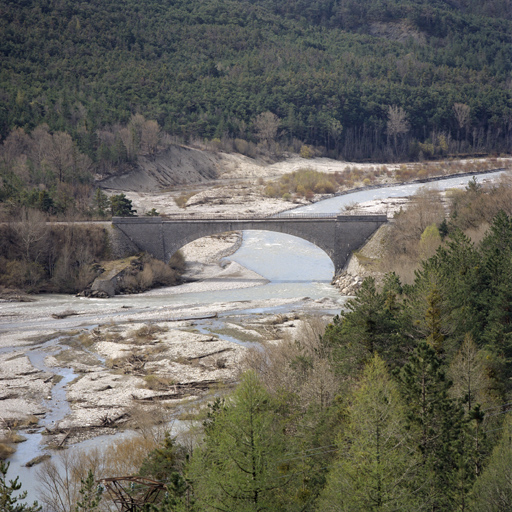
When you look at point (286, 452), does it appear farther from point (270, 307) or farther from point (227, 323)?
point (270, 307)

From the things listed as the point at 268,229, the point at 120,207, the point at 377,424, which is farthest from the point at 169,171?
the point at 377,424

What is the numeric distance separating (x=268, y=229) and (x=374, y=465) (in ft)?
193

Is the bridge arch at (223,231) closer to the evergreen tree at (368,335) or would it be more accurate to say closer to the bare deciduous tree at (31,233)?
the bare deciduous tree at (31,233)

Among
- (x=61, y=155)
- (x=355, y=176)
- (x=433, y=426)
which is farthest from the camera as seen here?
(x=355, y=176)

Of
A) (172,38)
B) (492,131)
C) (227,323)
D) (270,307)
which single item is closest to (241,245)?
(270,307)

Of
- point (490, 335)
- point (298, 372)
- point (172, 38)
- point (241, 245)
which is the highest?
point (172, 38)

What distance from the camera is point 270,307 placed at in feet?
204

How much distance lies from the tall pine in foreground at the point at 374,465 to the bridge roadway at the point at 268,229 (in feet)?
178

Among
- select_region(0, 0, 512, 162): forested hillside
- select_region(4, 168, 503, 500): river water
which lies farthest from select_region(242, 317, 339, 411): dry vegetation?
select_region(0, 0, 512, 162): forested hillside

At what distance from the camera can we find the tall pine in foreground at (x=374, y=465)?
733 inches

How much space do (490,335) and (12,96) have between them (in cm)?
10838

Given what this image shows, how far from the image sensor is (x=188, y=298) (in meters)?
67.7

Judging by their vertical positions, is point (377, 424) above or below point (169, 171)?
above

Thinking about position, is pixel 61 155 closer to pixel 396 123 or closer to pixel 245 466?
pixel 245 466
